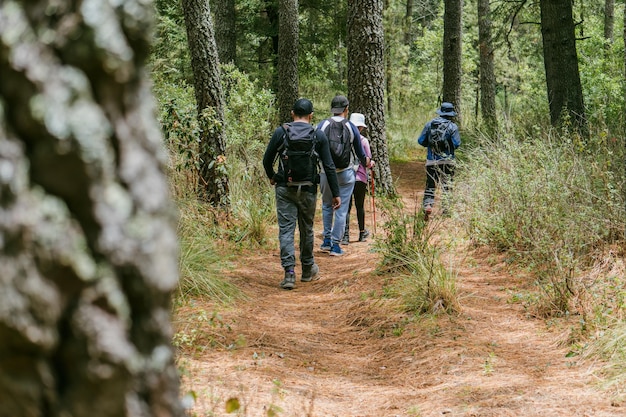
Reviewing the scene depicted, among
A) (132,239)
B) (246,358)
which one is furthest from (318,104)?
(132,239)

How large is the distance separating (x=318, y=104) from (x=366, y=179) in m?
16.9

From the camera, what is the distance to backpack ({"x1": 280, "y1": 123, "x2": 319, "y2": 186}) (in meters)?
7.44

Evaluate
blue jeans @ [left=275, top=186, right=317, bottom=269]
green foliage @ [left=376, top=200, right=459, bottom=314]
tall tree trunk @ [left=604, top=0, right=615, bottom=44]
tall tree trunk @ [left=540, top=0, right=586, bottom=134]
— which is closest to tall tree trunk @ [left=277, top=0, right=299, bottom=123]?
tall tree trunk @ [left=540, top=0, right=586, bottom=134]

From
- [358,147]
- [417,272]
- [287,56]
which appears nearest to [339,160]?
[358,147]

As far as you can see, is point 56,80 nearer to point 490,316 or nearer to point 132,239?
point 132,239

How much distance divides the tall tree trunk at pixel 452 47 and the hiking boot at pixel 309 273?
32.9 feet

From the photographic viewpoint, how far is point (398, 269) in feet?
23.9

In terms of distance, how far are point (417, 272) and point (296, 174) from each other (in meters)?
1.83

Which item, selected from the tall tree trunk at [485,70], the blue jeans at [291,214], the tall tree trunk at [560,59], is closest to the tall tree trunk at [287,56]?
the tall tree trunk at [560,59]

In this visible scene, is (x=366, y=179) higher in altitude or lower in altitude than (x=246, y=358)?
higher

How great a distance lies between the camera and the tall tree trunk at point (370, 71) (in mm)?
11406

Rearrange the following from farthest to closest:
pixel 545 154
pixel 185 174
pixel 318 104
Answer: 1. pixel 318 104
2. pixel 185 174
3. pixel 545 154

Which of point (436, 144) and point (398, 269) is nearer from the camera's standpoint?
point (398, 269)

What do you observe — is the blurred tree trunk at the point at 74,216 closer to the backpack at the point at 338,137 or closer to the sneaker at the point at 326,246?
the backpack at the point at 338,137
